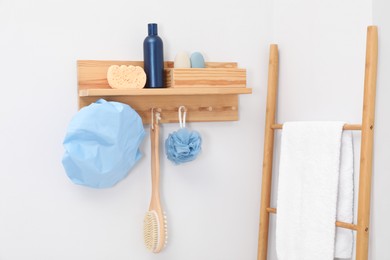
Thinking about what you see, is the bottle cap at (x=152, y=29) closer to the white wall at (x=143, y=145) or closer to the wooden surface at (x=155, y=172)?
the white wall at (x=143, y=145)

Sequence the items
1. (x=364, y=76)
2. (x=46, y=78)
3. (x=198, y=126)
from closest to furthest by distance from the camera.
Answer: (x=364, y=76) < (x=46, y=78) < (x=198, y=126)

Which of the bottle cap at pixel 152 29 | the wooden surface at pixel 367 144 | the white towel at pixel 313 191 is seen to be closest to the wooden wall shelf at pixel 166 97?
the bottle cap at pixel 152 29

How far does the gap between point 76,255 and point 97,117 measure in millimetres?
457

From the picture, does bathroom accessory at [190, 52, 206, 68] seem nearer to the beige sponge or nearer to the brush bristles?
the beige sponge

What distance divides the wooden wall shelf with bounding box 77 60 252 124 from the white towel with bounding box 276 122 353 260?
0.75 ft

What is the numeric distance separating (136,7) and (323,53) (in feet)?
2.00

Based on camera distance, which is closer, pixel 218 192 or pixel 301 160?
pixel 301 160

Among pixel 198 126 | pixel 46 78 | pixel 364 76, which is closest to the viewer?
pixel 364 76

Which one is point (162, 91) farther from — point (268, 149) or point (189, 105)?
point (268, 149)

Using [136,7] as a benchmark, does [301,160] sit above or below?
below

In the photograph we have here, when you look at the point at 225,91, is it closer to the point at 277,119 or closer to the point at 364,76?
the point at 277,119

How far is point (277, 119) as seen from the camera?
80.4 inches

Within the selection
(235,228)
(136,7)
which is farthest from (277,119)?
(136,7)

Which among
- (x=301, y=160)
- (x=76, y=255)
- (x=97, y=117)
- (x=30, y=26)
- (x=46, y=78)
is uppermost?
(x=30, y=26)
